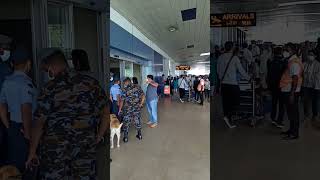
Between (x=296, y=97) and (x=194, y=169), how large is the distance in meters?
1.87

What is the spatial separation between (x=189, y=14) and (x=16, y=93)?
7679mm

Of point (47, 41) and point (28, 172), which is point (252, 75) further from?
point (28, 172)

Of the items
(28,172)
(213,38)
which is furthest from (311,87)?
(28,172)

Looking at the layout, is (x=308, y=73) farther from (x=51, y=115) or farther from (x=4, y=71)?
(x=4, y=71)

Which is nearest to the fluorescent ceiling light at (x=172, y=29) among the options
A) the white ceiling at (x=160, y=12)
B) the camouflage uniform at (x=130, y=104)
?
the white ceiling at (x=160, y=12)

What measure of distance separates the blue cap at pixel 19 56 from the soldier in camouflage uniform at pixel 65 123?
33 cm

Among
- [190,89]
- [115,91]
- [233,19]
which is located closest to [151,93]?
[115,91]

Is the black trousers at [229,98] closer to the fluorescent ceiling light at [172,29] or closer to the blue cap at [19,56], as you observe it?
the blue cap at [19,56]

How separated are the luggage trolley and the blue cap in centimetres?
226

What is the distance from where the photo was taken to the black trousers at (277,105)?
3797 mm

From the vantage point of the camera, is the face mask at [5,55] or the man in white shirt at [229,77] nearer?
the face mask at [5,55]

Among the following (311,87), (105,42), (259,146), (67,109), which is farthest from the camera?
(259,146)

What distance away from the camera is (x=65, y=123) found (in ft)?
8.95

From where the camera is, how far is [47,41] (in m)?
3.07
